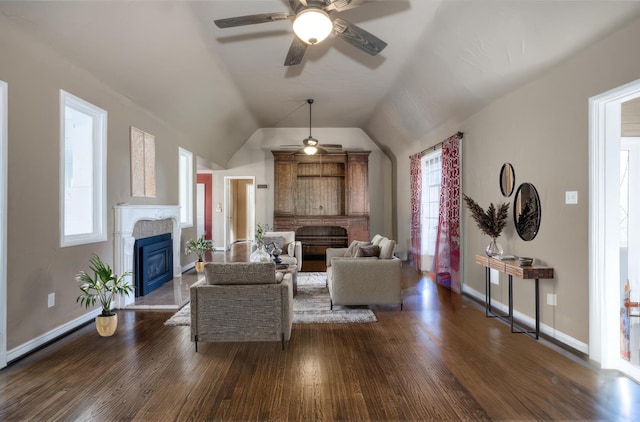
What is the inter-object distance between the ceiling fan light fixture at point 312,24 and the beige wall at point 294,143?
20.8 ft

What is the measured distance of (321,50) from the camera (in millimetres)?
4293

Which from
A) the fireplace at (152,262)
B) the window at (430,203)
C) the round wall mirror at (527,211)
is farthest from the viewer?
the window at (430,203)

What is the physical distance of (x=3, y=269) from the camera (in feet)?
8.55

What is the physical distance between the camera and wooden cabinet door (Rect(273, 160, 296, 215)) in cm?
814

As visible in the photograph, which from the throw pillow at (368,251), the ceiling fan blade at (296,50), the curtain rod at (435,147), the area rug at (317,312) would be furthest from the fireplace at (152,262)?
the curtain rod at (435,147)

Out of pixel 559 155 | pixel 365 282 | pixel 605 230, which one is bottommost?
pixel 365 282

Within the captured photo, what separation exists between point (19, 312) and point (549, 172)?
488 centimetres

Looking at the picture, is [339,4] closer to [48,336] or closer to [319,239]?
[48,336]

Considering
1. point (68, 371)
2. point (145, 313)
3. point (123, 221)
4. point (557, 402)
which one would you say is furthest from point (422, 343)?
point (123, 221)

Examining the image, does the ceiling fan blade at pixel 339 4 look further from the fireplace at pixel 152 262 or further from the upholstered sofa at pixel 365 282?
the fireplace at pixel 152 262

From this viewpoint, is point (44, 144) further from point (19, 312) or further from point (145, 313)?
point (145, 313)

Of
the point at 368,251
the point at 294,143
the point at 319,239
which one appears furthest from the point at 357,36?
the point at 319,239

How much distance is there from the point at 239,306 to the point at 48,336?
187cm

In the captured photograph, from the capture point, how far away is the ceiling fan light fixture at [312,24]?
231 centimetres
